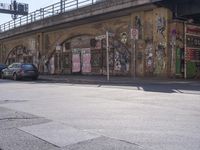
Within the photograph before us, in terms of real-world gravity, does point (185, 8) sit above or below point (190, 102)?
above

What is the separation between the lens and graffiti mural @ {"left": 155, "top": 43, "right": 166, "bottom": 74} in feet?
86.5

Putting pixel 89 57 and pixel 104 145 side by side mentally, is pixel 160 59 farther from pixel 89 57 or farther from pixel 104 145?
pixel 104 145

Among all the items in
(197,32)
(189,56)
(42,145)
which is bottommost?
(42,145)

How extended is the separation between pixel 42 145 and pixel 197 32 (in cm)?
2361

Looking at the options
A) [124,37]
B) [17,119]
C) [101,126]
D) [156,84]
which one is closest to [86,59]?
[124,37]

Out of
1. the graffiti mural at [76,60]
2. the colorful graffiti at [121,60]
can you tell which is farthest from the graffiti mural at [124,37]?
the graffiti mural at [76,60]

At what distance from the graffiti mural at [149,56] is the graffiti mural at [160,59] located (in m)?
0.48

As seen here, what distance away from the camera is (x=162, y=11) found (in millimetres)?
26438

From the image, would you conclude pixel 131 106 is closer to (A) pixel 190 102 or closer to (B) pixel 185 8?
(A) pixel 190 102

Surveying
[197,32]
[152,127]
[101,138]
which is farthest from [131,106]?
[197,32]

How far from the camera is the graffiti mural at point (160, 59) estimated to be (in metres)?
26.4

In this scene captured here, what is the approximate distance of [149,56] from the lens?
27547mm

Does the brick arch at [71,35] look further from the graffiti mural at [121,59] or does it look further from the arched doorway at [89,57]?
the graffiti mural at [121,59]

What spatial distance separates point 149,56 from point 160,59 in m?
1.14
